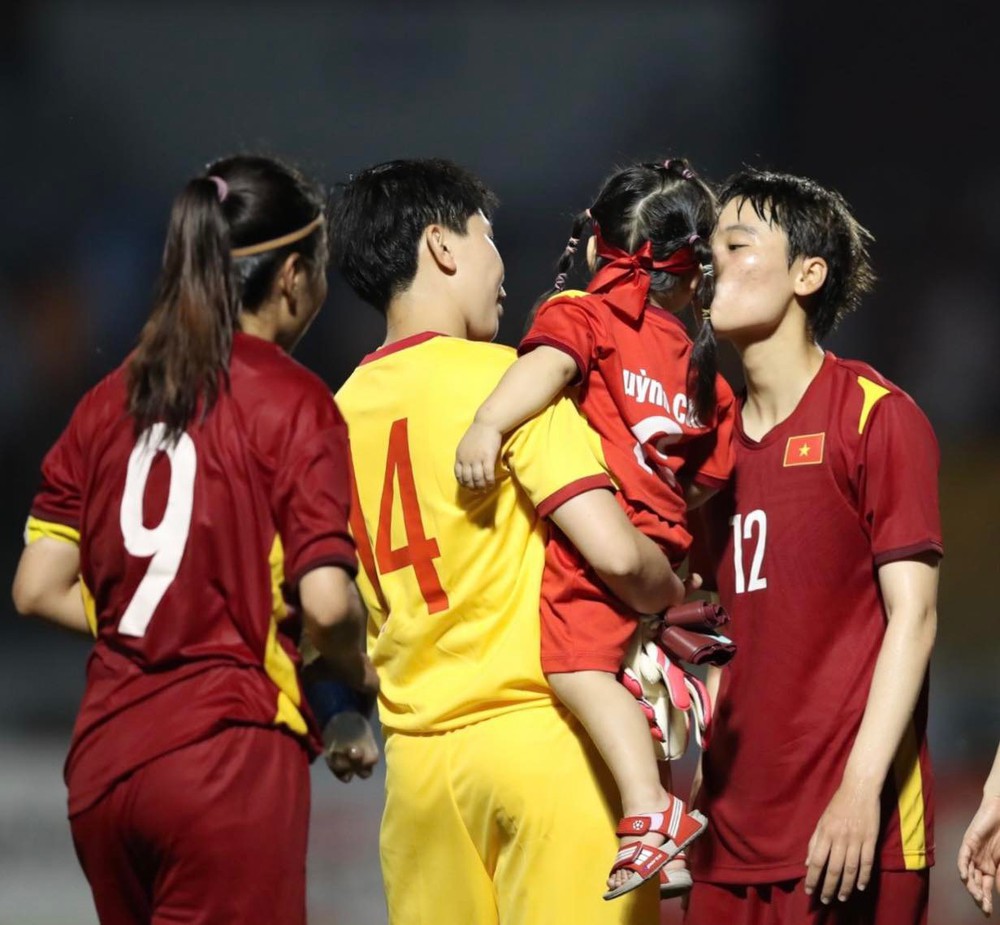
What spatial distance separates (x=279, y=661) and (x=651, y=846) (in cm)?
60

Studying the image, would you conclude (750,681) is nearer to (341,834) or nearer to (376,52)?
(341,834)

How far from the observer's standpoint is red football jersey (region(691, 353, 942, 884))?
2.46 meters

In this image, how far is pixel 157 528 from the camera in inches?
80.5

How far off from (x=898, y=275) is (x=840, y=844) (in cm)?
632

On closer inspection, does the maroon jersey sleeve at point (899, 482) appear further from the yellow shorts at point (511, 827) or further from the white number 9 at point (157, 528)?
the white number 9 at point (157, 528)

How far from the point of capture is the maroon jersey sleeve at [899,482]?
2424mm

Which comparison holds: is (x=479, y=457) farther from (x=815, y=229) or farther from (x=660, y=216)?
(x=815, y=229)

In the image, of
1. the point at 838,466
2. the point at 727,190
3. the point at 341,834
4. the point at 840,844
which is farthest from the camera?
the point at 341,834

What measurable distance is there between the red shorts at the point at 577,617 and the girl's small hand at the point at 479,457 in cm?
18

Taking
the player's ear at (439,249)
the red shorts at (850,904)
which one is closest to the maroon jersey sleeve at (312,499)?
the player's ear at (439,249)

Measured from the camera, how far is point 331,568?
79.8 inches

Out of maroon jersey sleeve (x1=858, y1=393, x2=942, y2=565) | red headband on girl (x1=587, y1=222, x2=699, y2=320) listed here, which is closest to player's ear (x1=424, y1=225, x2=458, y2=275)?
red headband on girl (x1=587, y1=222, x2=699, y2=320)

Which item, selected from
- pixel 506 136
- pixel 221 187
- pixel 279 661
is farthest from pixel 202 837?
pixel 506 136

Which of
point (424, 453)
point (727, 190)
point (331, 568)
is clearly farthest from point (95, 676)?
point (727, 190)
